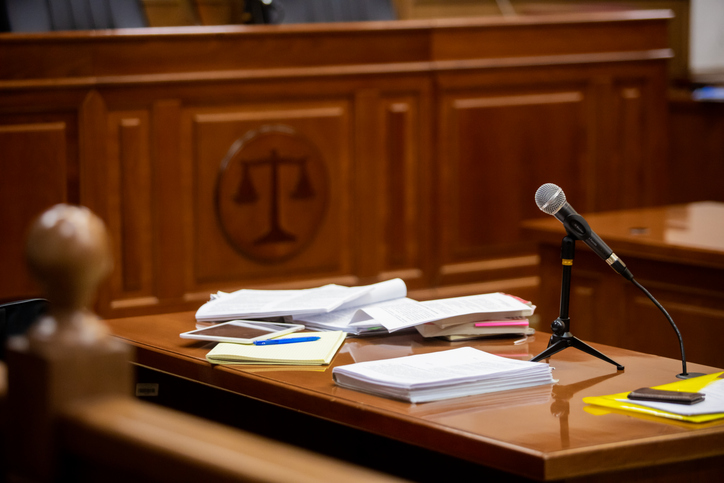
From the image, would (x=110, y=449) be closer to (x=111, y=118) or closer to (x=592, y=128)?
(x=111, y=118)

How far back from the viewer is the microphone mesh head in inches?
62.0

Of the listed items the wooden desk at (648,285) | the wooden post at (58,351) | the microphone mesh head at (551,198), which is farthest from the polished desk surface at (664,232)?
the wooden post at (58,351)

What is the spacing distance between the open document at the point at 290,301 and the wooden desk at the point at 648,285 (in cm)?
100

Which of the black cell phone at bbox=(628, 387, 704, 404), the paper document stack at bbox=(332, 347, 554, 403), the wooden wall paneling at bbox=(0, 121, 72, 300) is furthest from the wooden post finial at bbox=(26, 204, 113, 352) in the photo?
the wooden wall paneling at bbox=(0, 121, 72, 300)

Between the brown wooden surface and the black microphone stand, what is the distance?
227 cm

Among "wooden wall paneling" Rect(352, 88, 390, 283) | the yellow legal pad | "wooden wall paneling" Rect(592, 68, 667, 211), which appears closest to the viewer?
the yellow legal pad

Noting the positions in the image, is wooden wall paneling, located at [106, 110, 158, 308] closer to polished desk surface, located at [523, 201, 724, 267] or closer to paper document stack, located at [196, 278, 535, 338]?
polished desk surface, located at [523, 201, 724, 267]

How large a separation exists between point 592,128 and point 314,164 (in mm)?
1441

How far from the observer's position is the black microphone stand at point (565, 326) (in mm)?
1599

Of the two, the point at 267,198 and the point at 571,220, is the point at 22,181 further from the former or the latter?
the point at 571,220

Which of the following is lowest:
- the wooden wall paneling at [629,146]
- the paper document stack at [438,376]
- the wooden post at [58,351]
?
the paper document stack at [438,376]

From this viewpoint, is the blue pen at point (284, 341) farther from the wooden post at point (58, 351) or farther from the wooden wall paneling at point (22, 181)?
the wooden wall paneling at point (22, 181)

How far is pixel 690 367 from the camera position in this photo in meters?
1.61

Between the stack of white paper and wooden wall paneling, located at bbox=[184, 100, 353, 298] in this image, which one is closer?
the stack of white paper
